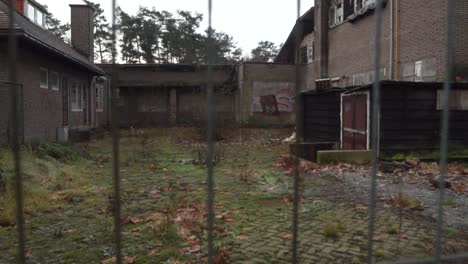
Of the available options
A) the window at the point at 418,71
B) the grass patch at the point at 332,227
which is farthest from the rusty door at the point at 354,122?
the grass patch at the point at 332,227

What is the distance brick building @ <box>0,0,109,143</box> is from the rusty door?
7.36 meters

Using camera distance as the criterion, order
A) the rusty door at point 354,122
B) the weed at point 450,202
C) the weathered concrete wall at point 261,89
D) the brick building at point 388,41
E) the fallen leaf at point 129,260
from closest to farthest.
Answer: the fallen leaf at point 129,260 < the weed at point 450,202 < the rusty door at point 354,122 < the brick building at point 388,41 < the weathered concrete wall at point 261,89

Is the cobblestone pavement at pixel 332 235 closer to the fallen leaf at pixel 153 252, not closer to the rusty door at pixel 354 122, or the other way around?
the fallen leaf at pixel 153 252

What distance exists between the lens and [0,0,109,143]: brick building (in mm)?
11094

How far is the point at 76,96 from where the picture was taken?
18844 mm

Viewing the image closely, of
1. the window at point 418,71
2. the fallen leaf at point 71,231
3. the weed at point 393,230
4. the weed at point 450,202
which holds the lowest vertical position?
the fallen leaf at point 71,231

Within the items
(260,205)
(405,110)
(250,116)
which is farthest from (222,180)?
(250,116)

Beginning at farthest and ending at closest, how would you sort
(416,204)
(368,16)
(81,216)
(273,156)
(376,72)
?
(368,16)
(273,156)
(416,204)
(81,216)
(376,72)

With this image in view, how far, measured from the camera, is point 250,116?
2523cm

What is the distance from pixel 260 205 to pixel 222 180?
2491 mm

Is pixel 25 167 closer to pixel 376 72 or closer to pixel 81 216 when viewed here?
pixel 81 216

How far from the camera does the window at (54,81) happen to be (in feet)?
49.7

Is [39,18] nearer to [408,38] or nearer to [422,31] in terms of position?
[408,38]

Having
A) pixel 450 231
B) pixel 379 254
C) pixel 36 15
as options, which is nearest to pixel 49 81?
pixel 36 15
